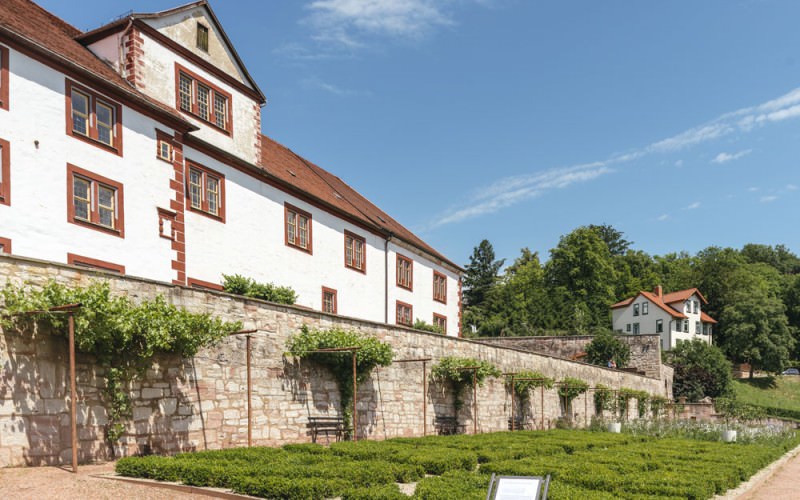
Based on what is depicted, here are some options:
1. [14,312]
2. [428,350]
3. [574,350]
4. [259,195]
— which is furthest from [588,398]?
[14,312]

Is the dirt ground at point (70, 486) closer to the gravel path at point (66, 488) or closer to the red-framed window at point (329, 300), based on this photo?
the gravel path at point (66, 488)

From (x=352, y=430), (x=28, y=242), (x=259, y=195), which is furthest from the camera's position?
(x=259, y=195)

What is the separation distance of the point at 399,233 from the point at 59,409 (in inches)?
1043

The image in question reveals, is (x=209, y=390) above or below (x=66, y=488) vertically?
above

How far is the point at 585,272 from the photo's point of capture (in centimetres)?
7594

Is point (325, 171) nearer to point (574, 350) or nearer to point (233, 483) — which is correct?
point (574, 350)

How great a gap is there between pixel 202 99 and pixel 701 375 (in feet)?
141

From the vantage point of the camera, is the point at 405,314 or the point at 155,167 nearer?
the point at 155,167

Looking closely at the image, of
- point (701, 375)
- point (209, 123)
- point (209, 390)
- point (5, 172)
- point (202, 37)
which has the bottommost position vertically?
point (701, 375)

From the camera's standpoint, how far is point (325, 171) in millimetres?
39125

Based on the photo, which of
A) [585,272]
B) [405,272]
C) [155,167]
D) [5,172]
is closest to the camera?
[5,172]

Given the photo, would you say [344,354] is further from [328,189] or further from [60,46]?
[328,189]

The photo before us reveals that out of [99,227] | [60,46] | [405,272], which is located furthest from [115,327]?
[405,272]

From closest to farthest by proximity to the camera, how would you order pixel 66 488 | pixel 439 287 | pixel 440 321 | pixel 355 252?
pixel 66 488, pixel 355 252, pixel 440 321, pixel 439 287
